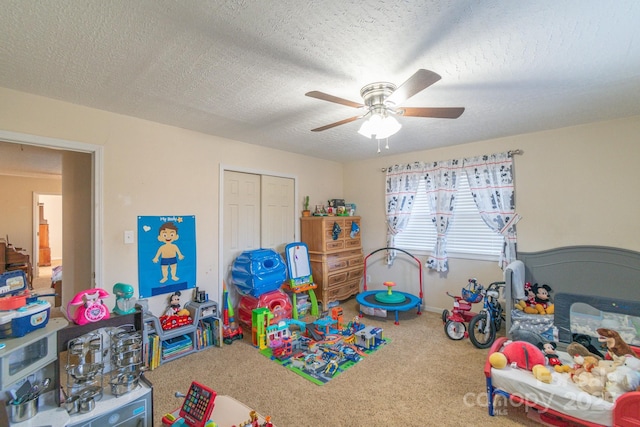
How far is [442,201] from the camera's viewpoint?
414 centimetres

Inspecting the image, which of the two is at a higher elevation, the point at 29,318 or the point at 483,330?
the point at 29,318

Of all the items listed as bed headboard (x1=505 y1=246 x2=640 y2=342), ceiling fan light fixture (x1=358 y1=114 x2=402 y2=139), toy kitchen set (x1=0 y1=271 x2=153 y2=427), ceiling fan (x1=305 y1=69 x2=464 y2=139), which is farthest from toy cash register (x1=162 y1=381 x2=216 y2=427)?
bed headboard (x1=505 y1=246 x2=640 y2=342)

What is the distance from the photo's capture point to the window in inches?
153

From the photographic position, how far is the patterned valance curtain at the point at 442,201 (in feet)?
13.4

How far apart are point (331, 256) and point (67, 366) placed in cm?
341

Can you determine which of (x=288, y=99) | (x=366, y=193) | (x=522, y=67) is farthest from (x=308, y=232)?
(x=522, y=67)

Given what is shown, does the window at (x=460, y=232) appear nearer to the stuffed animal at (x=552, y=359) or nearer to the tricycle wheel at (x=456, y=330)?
the tricycle wheel at (x=456, y=330)

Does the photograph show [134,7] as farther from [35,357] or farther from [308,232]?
[308,232]

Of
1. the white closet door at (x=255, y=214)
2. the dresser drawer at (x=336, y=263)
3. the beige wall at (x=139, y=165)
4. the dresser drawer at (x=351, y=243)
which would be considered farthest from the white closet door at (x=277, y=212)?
the dresser drawer at (x=351, y=243)

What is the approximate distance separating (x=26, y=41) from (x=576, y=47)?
321 centimetres

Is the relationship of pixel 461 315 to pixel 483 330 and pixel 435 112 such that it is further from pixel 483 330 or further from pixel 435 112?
pixel 435 112

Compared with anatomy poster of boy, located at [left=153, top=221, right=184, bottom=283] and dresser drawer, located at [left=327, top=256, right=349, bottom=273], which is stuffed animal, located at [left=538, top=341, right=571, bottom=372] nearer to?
dresser drawer, located at [left=327, top=256, right=349, bottom=273]

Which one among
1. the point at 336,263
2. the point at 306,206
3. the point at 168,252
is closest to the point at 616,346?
the point at 336,263

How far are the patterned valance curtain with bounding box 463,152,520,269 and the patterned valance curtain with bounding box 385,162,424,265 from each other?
2.53ft
